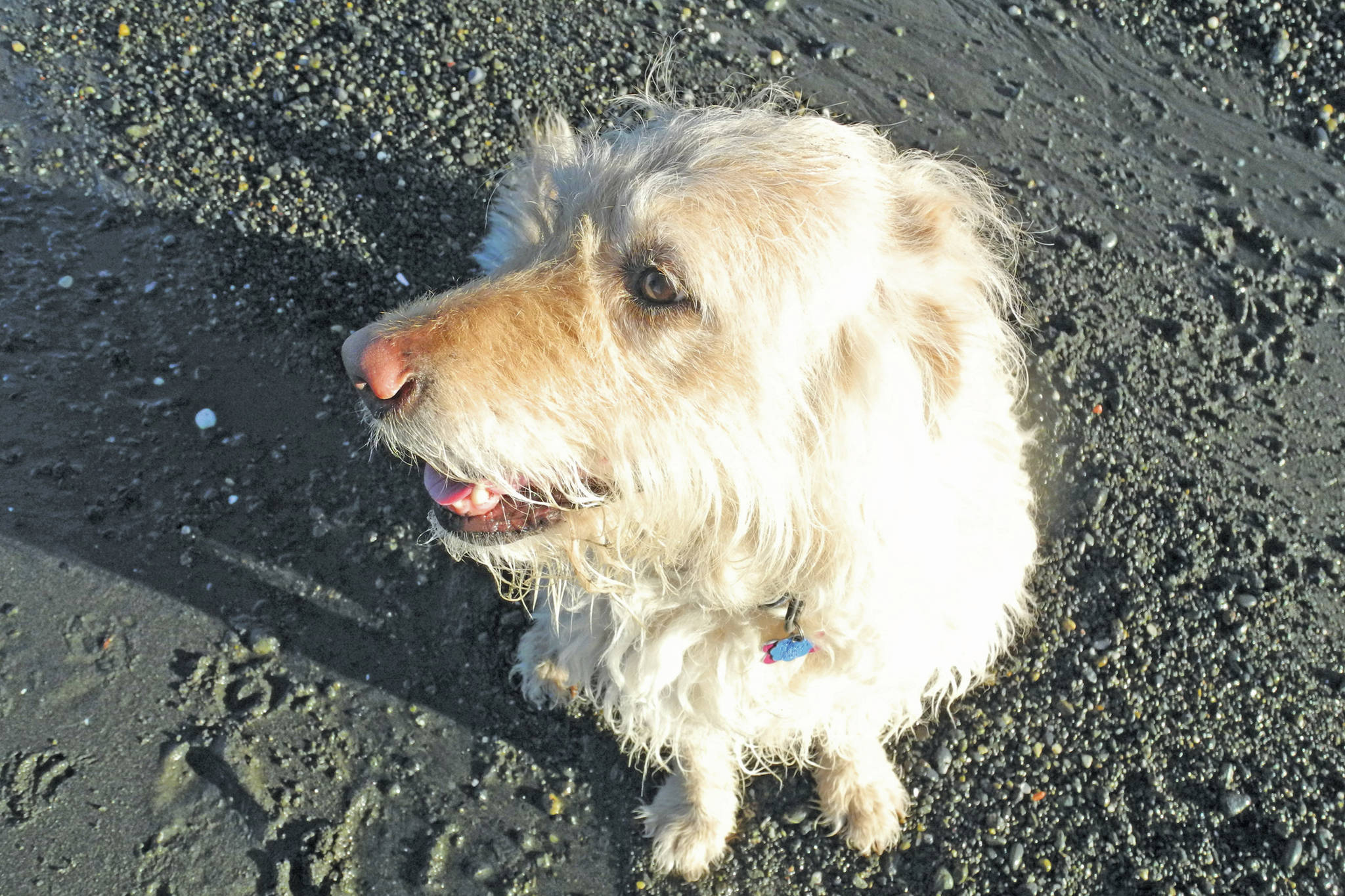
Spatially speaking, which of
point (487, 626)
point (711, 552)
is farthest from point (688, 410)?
point (487, 626)

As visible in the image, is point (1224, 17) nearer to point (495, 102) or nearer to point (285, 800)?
point (495, 102)

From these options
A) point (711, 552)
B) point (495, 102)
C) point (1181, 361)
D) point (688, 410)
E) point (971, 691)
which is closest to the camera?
point (688, 410)

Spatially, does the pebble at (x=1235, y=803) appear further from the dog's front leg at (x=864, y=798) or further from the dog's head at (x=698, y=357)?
the dog's head at (x=698, y=357)

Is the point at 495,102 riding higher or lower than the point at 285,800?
higher

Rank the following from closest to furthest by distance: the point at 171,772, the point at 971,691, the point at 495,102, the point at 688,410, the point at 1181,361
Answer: the point at 688,410 → the point at 171,772 → the point at 971,691 → the point at 1181,361 → the point at 495,102

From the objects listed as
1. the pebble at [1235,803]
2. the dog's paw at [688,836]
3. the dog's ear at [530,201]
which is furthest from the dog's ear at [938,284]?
→ the pebble at [1235,803]

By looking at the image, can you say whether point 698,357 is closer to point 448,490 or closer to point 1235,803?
point 448,490
